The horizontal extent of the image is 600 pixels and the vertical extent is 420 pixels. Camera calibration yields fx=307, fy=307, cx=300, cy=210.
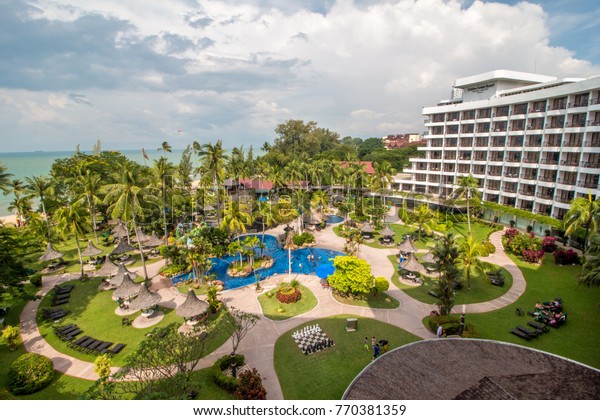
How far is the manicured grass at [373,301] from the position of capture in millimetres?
Result: 31984

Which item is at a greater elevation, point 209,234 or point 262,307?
point 209,234

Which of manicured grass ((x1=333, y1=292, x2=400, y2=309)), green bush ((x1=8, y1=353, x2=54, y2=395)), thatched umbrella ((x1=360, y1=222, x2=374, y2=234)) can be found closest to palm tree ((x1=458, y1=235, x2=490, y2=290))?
manicured grass ((x1=333, y1=292, x2=400, y2=309))

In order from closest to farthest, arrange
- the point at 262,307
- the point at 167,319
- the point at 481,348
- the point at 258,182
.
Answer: the point at 481,348
the point at 167,319
the point at 262,307
the point at 258,182

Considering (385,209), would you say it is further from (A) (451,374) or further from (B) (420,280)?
(A) (451,374)

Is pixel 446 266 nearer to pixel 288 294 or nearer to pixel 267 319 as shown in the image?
pixel 288 294

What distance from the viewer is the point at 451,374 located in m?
16.5

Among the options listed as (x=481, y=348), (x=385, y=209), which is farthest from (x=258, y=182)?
(x=481, y=348)

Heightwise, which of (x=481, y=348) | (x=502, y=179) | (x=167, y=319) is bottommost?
(x=167, y=319)

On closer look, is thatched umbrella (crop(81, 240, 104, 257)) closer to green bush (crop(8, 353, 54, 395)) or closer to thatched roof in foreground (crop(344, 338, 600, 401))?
green bush (crop(8, 353, 54, 395))

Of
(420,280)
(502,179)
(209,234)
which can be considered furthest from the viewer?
(502,179)

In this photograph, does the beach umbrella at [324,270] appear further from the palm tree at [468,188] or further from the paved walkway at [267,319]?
the palm tree at [468,188]

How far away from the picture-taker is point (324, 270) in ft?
142

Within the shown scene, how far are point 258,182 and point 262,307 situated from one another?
71.2 meters

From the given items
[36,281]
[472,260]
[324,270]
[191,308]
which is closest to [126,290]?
[191,308]
